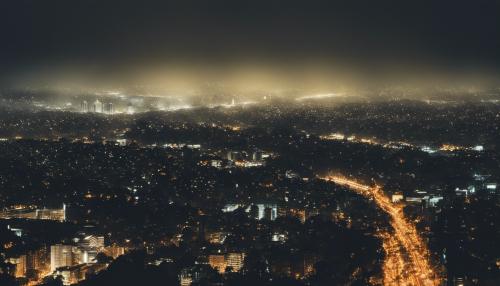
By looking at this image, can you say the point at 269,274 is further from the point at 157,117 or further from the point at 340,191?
the point at 157,117

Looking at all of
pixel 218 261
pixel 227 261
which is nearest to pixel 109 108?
pixel 227 261

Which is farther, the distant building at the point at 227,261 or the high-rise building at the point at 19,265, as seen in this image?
the distant building at the point at 227,261

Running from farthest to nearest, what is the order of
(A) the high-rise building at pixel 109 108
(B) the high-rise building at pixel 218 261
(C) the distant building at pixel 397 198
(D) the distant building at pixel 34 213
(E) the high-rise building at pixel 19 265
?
(A) the high-rise building at pixel 109 108, (C) the distant building at pixel 397 198, (D) the distant building at pixel 34 213, (B) the high-rise building at pixel 218 261, (E) the high-rise building at pixel 19 265

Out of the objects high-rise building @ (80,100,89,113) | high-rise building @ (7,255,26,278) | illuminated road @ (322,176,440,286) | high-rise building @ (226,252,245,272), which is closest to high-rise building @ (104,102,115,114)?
high-rise building @ (80,100,89,113)

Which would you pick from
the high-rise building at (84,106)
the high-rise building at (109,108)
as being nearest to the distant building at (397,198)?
the high-rise building at (109,108)

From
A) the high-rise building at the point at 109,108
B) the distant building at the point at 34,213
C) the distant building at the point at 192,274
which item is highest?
the high-rise building at the point at 109,108

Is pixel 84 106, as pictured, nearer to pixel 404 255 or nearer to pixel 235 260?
pixel 235 260

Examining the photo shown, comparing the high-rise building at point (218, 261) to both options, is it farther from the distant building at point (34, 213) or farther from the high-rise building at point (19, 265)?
the distant building at point (34, 213)

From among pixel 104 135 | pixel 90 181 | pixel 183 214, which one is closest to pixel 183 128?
pixel 104 135

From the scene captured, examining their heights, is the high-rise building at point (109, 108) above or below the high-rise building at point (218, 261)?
above
